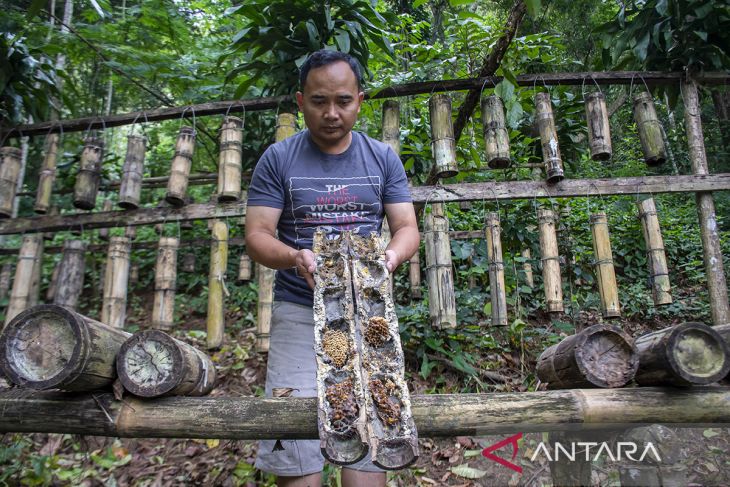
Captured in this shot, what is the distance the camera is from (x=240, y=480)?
11.4 feet

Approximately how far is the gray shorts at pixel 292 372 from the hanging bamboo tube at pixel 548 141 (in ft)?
7.91

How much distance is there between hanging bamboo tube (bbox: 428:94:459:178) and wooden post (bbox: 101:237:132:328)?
265cm

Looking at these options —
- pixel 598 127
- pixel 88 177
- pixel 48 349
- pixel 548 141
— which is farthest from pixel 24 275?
pixel 598 127

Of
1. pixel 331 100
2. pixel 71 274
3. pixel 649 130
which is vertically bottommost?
pixel 71 274

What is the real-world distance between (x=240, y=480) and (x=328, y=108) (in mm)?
2718

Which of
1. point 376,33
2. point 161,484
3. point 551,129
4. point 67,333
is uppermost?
point 376,33

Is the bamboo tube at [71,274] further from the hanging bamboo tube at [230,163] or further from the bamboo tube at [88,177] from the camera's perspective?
the hanging bamboo tube at [230,163]

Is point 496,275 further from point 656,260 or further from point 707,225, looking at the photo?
point 707,225

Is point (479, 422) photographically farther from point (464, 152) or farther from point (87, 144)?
point (87, 144)

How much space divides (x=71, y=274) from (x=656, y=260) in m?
4.68

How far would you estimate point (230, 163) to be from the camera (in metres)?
3.79

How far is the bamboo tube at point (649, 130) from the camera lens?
3.79 m

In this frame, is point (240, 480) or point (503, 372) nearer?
point (240, 480)

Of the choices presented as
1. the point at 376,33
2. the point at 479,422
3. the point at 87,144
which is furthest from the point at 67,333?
the point at 376,33
